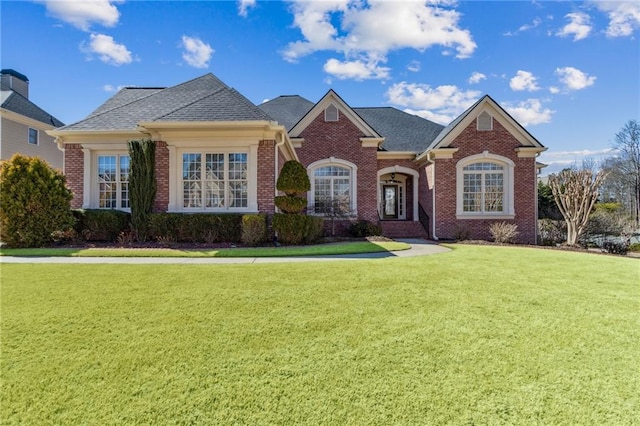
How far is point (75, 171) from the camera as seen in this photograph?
12617mm

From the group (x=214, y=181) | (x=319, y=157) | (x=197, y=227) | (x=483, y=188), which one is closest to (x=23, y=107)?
(x=214, y=181)

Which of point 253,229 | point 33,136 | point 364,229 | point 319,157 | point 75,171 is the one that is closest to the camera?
point 253,229

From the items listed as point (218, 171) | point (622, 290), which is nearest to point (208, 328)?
point (622, 290)

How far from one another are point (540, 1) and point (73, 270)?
1553 cm

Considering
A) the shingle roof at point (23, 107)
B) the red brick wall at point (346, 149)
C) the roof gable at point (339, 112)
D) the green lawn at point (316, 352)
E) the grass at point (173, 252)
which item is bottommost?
the green lawn at point (316, 352)

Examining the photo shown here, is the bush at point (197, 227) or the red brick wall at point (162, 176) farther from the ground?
the red brick wall at point (162, 176)

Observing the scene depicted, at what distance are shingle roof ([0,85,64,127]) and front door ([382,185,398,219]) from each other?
25.2 meters

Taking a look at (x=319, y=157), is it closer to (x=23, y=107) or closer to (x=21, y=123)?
(x=21, y=123)

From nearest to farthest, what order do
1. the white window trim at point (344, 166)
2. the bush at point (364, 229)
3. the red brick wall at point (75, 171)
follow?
the red brick wall at point (75, 171) → the bush at point (364, 229) → the white window trim at point (344, 166)

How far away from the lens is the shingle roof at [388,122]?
18.1 meters

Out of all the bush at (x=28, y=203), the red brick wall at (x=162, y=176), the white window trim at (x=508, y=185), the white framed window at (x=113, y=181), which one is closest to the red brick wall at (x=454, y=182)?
the white window trim at (x=508, y=185)

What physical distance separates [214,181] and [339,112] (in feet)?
25.6

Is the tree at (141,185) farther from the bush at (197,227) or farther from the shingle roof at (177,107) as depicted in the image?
the shingle roof at (177,107)

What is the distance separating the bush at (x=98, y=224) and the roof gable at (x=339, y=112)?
353 inches
